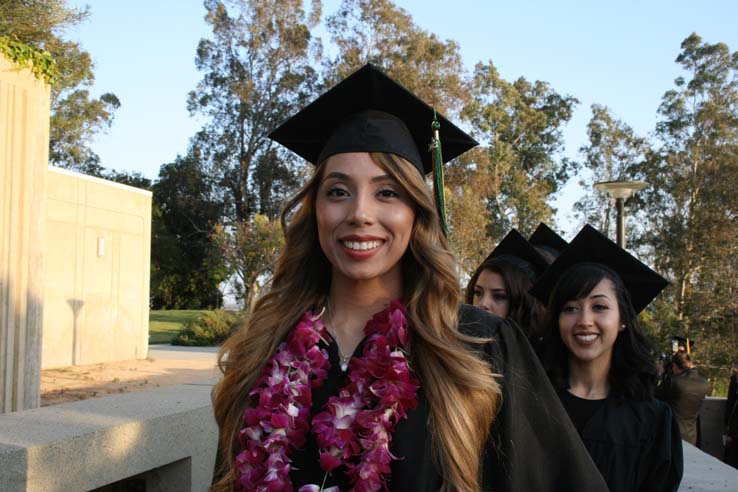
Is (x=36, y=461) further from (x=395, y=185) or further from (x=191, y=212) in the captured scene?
(x=191, y=212)

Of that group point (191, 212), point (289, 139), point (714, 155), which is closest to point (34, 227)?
point (289, 139)

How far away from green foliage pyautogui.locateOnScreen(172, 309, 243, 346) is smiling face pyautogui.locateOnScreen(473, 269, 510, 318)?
64.1 ft

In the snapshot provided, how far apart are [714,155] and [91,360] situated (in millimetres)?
25801

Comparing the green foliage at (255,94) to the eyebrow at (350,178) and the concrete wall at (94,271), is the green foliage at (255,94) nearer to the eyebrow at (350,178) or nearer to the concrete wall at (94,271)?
the concrete wall at (94,271)

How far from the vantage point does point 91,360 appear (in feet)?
55.0

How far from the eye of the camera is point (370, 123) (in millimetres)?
2189

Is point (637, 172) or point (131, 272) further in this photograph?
point (637, 172)

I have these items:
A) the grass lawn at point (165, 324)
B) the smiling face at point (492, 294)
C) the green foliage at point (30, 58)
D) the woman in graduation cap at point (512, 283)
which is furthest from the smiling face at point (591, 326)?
the grass lawn at point (165, 324)

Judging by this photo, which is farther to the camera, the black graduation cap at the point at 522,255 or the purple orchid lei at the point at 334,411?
the black graduation cap at the point at 522,255

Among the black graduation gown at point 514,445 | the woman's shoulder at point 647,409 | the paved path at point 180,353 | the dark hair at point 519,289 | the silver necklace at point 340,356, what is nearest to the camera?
the black graduation gown at point 514,445

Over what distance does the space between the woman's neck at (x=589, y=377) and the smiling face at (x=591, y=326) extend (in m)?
0.02

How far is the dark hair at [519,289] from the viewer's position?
14.1 feet

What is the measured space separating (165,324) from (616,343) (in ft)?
98.6

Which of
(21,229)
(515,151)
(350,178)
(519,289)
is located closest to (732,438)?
(519,289)
